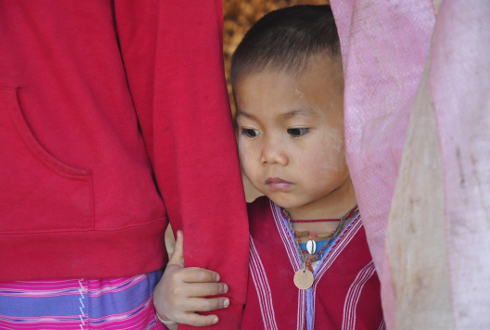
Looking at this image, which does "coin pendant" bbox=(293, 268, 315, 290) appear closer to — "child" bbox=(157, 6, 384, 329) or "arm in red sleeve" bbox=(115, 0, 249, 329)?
"child" bbox=(157, 6, 384, 329)

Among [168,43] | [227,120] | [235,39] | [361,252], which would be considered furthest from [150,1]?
[235,39]

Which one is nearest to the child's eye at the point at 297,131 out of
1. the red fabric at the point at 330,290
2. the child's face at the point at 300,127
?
the child's face at the point at 300,127

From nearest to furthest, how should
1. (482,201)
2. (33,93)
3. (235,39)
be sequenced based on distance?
(482,201)
(33,93)
(235,39)

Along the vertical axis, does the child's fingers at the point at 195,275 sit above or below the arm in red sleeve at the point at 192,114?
below

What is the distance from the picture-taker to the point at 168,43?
2.23 feet

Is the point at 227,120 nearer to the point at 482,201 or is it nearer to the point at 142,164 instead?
the point at 142,164

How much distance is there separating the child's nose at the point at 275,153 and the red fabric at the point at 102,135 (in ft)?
0.19

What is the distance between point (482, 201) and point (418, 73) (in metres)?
0.14

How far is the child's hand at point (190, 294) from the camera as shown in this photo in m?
0.71

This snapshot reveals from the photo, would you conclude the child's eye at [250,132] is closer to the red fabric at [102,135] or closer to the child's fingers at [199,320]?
the red fabric at [102,135]

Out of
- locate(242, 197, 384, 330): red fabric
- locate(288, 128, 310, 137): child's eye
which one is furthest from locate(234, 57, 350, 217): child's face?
locate(242, 197, 384, 330): red fabric

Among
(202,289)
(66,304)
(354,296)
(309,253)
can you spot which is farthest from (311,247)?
(66,304)

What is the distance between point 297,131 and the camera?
0.72m

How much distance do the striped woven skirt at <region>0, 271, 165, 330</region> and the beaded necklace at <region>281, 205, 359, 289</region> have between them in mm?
301
